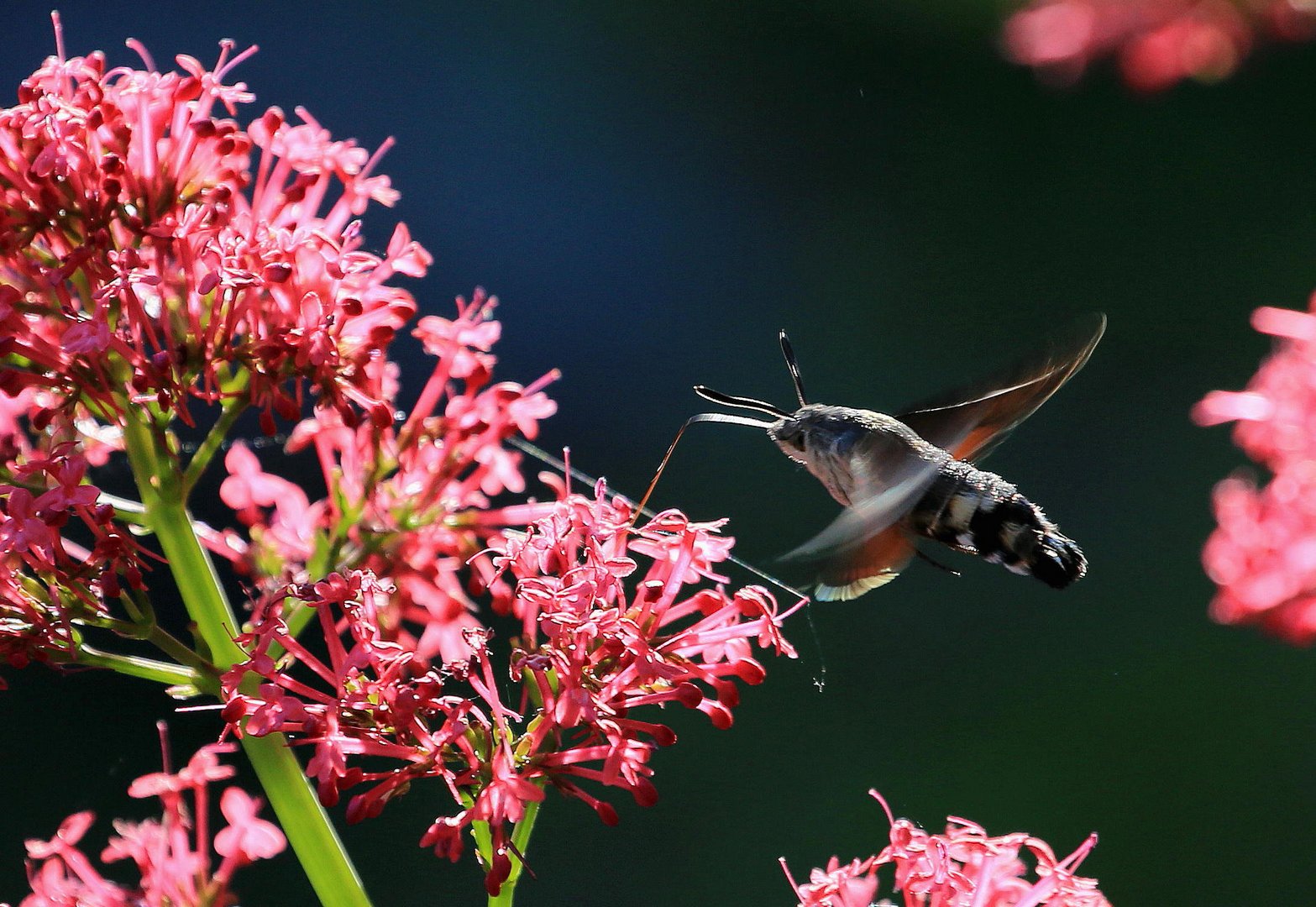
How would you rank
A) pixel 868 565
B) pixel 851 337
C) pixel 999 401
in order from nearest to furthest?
pixel 868 565 < pixel 999 401 < pixel 851 337

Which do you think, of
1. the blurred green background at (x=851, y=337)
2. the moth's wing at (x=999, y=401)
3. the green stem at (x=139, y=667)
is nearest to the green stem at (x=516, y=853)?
the green stem at (x=139, y=667)

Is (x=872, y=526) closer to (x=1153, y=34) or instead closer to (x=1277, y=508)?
(x=1277, y=508)

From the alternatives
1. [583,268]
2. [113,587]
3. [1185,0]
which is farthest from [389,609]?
[583,268]

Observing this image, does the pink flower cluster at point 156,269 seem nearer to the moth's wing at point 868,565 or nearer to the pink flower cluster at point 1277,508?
the moth's wing at point 868,565

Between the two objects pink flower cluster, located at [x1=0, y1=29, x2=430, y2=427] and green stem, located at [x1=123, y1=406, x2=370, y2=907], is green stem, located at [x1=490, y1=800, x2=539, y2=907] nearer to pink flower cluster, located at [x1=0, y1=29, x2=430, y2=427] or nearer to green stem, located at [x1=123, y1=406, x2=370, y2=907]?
green stem, located at [x1=123, y1=406, x2=370, y2=907]

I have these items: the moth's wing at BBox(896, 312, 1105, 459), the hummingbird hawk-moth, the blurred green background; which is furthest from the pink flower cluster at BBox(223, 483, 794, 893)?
the blurred green background

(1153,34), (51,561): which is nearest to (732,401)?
(51,561)
